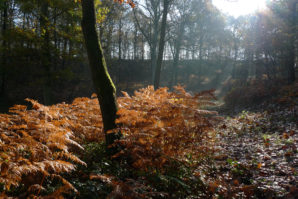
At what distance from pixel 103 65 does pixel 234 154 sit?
13.0 ft

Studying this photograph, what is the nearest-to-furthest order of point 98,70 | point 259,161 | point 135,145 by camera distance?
1. point 135,145
2. point 98,70
3. point 259,161

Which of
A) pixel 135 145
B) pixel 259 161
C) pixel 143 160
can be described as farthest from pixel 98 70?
pixel 259 161

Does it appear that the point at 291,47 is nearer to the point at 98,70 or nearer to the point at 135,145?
the point at 98,70

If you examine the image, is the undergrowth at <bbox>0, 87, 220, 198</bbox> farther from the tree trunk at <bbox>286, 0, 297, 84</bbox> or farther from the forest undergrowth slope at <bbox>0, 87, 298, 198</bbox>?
the tree trunk at <bbox>286, 0, 297, 84</bbox>

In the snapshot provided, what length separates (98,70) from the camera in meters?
3.82

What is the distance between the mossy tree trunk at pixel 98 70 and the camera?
3.73 metres

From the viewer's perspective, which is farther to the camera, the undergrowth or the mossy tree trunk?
the mossy tree trunk

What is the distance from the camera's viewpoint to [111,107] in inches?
154

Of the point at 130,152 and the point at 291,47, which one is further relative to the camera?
the point at 291,47

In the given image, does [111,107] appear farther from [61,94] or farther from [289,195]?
[61,94]

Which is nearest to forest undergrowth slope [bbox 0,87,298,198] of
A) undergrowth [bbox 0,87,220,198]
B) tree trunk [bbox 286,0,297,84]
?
undergrowth [bbox 0,87,220,198]

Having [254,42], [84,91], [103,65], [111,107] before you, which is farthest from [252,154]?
[84,91]

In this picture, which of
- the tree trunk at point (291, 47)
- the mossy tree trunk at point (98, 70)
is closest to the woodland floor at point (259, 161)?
the mossy tree trunk at point (98, 70)

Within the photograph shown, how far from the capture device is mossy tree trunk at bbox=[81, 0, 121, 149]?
3.73 metres
